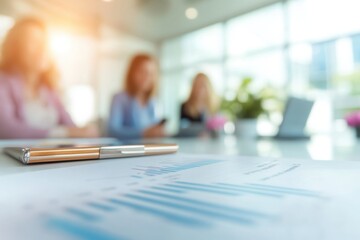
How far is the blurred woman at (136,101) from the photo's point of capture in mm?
1505

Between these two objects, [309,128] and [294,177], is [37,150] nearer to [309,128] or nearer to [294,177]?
[294,177]

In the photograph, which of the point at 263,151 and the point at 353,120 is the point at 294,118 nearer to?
the point at 353,120

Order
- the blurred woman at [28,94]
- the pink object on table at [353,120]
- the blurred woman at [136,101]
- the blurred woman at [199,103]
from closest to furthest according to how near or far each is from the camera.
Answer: the pink object on table at [353,120] → the blurred woman at [28,94] → the blurred woman at [136,101] → the blurred woman at [199,103]

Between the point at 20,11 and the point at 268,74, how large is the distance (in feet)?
7.09

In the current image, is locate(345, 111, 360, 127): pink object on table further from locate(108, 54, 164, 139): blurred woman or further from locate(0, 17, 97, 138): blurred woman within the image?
locate(0, 17, 97, 138): blurred woman

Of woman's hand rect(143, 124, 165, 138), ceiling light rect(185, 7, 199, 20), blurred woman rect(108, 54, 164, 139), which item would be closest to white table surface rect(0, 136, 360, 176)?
woman's hand rect(143, 124, 165, 138)

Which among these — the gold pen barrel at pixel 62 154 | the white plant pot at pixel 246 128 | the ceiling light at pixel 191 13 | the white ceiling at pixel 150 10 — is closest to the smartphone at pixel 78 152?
the gold pen barrel at pixel 62 154

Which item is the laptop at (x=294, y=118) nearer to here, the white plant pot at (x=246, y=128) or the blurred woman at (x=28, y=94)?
the white plant pot at (x=246, y=128)

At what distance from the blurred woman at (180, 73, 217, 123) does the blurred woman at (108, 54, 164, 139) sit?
27 centimetres

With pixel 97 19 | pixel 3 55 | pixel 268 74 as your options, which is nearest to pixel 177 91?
pixel 268 74

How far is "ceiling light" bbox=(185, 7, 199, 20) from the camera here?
1.54 meters

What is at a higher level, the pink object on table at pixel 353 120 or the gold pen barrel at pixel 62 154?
the pink object on table at pixel 353 120

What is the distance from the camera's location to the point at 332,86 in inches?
62.8

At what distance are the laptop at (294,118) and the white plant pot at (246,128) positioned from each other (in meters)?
0.28
